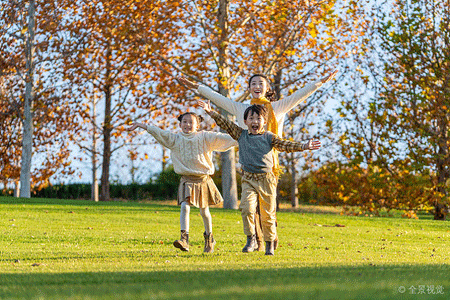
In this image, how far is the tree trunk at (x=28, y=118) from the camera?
67.2 ft

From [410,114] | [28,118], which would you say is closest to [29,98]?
[28,118]

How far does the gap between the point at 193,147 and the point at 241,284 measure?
3.31 metres

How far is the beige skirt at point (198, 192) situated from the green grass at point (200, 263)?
0.69 meters

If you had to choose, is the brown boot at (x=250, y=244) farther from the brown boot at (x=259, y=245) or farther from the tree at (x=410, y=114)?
the tree at (x=410, y=114)

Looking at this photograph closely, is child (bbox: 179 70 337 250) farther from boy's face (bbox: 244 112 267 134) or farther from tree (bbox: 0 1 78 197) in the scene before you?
tree (bbox: 0 1 78 197)

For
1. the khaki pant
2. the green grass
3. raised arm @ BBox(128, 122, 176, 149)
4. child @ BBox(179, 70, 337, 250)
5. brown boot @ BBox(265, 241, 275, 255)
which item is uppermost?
child @ BBox(179, 70, 337, 250)

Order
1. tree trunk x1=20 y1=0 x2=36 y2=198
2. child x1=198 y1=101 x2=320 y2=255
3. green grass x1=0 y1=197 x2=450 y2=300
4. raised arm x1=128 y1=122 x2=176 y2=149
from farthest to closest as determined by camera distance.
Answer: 1. tree trunk x1=20 y1=0 x2=36 y2=198
2. raised arm x1=128 y1=122 x2=176 y2=149
3. child x1=198 y1=101 x2=320 y2=255
4. green grass x1=0 y1=197 x2=450 y2=300

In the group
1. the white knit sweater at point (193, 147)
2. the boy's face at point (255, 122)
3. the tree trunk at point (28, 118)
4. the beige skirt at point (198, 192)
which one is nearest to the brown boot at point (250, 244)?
the beige skirt at point (198, 192)

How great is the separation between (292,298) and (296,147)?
333cm

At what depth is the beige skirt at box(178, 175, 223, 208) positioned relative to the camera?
24.5ft

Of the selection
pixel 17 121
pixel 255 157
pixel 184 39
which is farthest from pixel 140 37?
pixel 255 157

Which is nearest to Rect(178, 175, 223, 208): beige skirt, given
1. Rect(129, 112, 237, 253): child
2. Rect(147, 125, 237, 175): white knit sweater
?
Rect(129, 112, 237, 253): child

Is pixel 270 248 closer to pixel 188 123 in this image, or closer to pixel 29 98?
pixel 188 123

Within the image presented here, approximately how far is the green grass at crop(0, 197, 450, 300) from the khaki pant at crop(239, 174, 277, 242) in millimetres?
375
